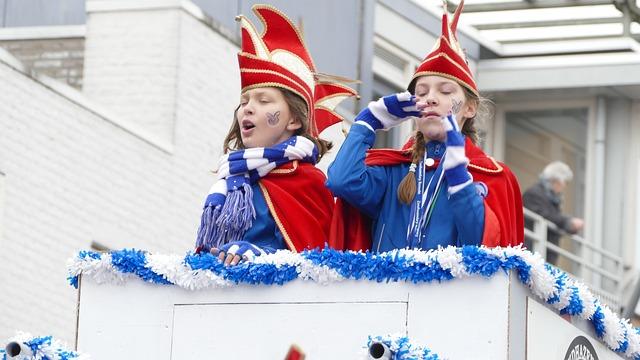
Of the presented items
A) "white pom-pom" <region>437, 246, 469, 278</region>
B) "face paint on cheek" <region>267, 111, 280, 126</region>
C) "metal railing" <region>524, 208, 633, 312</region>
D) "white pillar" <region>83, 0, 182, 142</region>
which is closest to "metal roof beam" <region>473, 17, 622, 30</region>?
"metal railing" <region>524, 208, 633, 312</region>

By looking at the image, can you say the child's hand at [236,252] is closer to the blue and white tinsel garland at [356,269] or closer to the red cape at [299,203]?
the blue and white tinsel garland at [356,269]

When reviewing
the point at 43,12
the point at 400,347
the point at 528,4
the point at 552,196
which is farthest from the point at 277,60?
the point at 528,4

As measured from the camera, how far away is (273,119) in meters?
7.09

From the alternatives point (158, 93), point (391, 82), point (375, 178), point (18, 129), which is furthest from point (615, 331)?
point (391, 82)

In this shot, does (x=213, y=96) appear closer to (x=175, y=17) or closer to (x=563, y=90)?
(x=175, y=17)

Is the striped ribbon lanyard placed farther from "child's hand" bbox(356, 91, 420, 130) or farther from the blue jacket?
"child's hand" bbox(356, 91, 420, 130)

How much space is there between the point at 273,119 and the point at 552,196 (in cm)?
987

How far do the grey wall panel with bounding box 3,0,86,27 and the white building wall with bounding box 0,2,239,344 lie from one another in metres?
0.42

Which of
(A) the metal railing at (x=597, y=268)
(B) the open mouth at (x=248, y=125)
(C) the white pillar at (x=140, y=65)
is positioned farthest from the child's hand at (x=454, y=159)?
(A) the metal railing at (x=597, y=268)

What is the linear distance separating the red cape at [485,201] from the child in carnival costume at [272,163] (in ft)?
0.62

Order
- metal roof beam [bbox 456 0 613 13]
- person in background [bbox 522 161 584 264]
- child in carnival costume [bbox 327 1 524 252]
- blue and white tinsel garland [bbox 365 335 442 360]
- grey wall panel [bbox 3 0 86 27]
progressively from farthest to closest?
1. metal roof beam [bbox 456 0 613 13]
2. person in background [bbox 522 161 584 264]
3. grey wall panel [bbox 3 0 86 27]
4. child in carnival costume [bbox 327 1 524 252]
5. blue and white tinsel garland [bbox 365 335 442 360]

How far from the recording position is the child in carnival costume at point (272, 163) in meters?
6.87

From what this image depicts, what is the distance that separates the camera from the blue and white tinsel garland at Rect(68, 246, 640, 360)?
5.76 m

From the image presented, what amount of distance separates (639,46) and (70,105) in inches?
347
